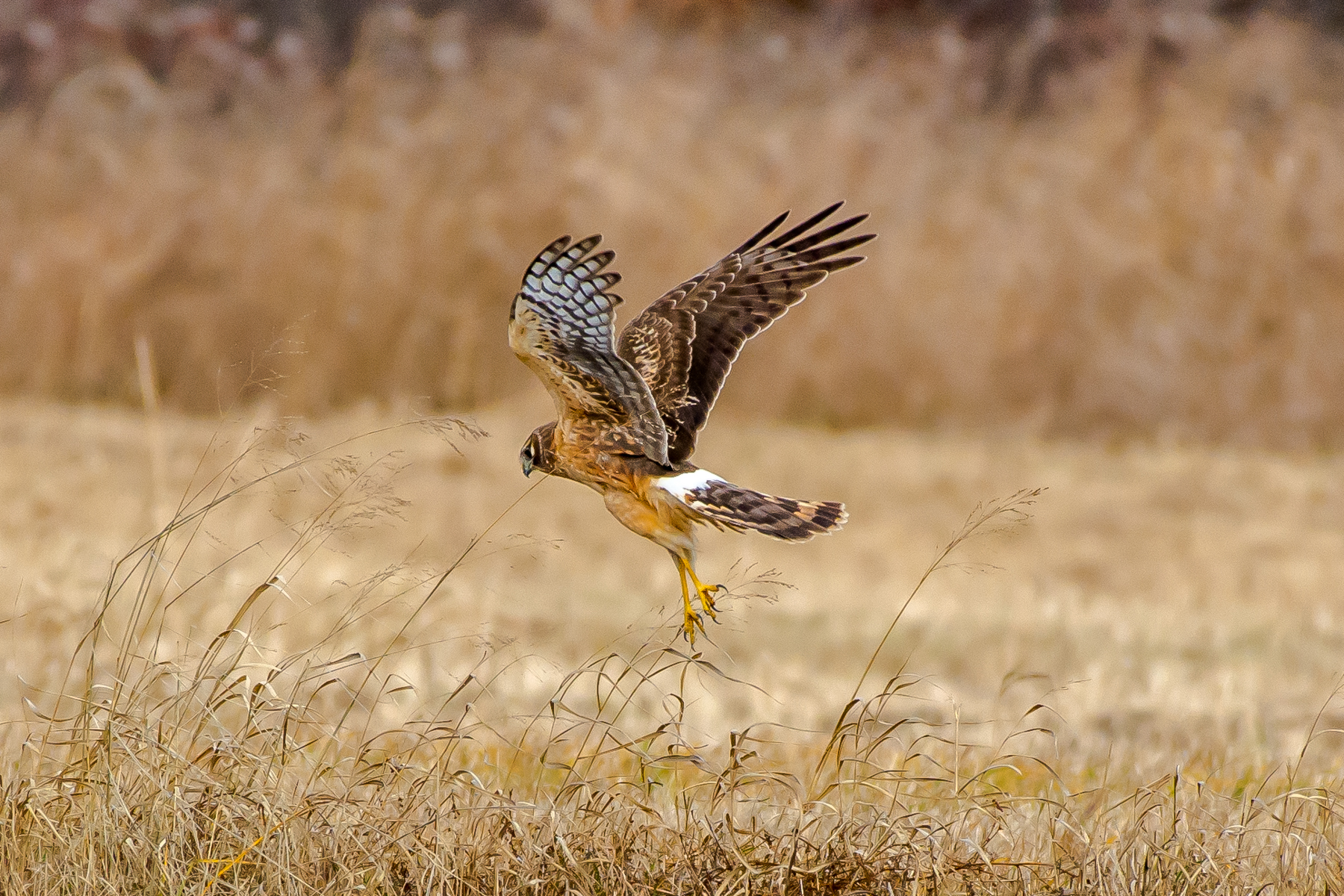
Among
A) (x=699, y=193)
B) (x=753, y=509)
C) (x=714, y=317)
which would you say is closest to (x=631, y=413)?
(x=753, y=509)

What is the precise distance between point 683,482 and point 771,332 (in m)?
10.9

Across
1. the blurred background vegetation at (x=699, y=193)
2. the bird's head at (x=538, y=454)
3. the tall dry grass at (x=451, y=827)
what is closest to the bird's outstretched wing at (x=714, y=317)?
the bird's head at (x=538, y=454)

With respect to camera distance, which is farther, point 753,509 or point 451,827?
point 451,827

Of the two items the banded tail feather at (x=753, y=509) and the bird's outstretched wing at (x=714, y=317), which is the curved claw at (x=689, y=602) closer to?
the banded tail feather at (x=753, y=509)

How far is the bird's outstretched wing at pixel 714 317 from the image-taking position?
349 centimetres

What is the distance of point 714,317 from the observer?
3756mm

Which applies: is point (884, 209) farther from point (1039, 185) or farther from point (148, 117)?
point (148, 117)

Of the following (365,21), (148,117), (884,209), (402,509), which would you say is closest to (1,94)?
(148,117)

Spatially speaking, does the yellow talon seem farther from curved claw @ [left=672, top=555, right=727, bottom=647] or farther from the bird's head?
the bird's head

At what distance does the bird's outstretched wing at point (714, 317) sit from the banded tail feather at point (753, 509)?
0.84ft

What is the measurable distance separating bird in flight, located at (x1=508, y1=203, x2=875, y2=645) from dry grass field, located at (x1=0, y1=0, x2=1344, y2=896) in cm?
325

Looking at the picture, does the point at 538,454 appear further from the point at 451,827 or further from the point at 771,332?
Answer: the point at 771,332

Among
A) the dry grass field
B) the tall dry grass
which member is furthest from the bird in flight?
the dry grass field

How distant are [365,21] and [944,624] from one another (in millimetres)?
8098
